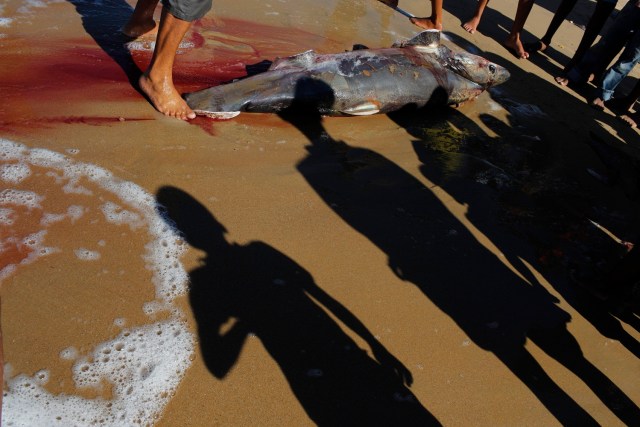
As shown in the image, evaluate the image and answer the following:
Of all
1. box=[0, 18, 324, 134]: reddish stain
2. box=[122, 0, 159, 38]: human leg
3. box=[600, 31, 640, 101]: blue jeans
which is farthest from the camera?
box=[600, 31, 640, 101]: blue jeans

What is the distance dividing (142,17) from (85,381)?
12.4 ft

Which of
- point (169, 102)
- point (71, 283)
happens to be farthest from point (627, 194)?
point (71, 283)

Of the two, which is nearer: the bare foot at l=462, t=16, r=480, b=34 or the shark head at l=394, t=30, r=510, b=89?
the shark head at l=394, t=30, r=510, b=89

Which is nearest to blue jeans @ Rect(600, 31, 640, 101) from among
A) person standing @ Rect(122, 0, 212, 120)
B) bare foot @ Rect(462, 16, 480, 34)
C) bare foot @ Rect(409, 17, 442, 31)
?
bare foot @ Rect(462, 16, 480, 34)

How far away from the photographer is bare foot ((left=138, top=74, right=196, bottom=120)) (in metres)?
4.11

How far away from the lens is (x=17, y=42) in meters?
4.55

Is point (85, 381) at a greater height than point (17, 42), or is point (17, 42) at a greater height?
point (17, 42)

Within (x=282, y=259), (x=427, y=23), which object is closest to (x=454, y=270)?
(x=282, y=259)

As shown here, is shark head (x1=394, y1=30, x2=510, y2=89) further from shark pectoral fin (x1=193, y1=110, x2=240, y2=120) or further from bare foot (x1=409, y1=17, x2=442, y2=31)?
shark pectoral fin (x1=193, y1=110, x2=240, y2=120)

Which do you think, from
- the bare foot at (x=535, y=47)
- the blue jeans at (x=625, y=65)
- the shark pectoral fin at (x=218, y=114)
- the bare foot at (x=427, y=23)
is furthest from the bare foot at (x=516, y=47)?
the shark pectoral fin at (x=218, y=114)

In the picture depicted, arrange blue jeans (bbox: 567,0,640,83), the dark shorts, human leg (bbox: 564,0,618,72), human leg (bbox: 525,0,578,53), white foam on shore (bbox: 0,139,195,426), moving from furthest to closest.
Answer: human leg (bbox: 525,0,578,53) → human leg (bbox: 564,0,618,72) → blue jeans (bbox: 567,0,640,83) → the dark shorts → white foam on shore (bbox: 0,139,195,426)

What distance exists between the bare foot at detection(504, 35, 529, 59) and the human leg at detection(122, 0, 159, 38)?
468cm

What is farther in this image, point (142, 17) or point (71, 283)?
point (142, 17)

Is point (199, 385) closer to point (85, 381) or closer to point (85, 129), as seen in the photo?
point (85, 381)
